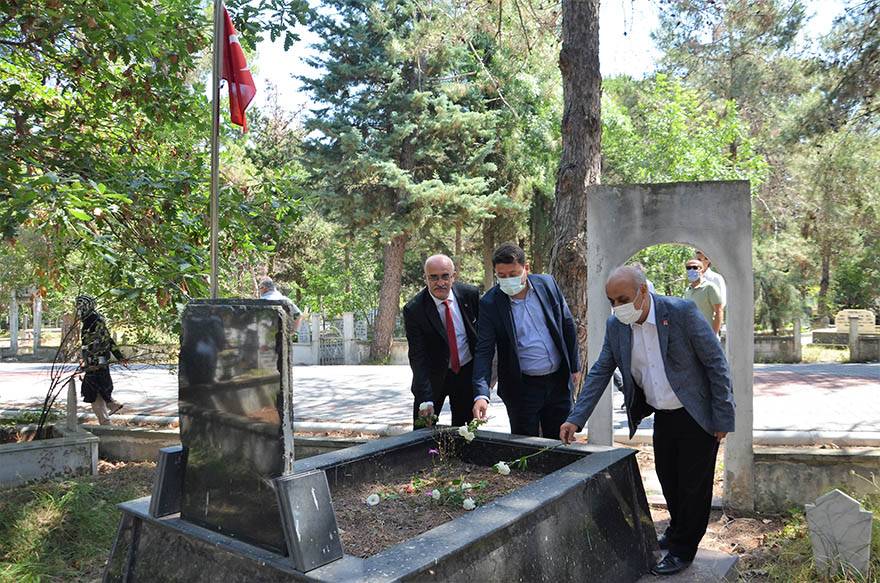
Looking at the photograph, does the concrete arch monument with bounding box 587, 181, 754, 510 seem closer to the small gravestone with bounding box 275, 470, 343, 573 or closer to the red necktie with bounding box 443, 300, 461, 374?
the red necktie with bounding box 443, 300, 461, 374

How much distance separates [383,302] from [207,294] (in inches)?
602

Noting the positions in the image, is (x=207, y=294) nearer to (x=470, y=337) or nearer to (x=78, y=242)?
(x=78, y=242)

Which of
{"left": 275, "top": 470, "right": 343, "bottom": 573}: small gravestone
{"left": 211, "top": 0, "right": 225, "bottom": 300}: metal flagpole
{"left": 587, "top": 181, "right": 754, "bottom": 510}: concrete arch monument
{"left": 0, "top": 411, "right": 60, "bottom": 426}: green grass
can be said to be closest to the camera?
{"left": 275, "top": 470, "right": 343, "bottom": 573}: small gravestone

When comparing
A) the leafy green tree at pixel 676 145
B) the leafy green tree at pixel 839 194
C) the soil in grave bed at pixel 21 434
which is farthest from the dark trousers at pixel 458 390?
the leafy green tree at pixel 676 145

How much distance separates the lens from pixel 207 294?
5715 millimetres

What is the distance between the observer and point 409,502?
11.2ft

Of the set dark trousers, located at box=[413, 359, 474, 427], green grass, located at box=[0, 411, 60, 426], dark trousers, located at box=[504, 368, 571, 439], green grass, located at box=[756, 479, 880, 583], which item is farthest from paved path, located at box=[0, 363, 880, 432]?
dark trousers, located at box=[504, 368, 571, 439]

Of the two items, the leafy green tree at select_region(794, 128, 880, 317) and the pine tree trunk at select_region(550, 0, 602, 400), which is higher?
the leafy green tree at select_region(794, 128, 880, 317)

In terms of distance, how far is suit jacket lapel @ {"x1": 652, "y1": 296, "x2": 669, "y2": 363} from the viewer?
11.3ft

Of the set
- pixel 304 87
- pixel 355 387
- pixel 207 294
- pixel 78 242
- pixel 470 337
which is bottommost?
pixel 355 387

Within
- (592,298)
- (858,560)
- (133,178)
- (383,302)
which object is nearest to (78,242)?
(133,178)

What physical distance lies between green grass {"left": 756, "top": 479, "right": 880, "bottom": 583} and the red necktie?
223 cm

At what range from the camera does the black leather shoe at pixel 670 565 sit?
350 centimetres

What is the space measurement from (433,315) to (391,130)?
53.0 feet
